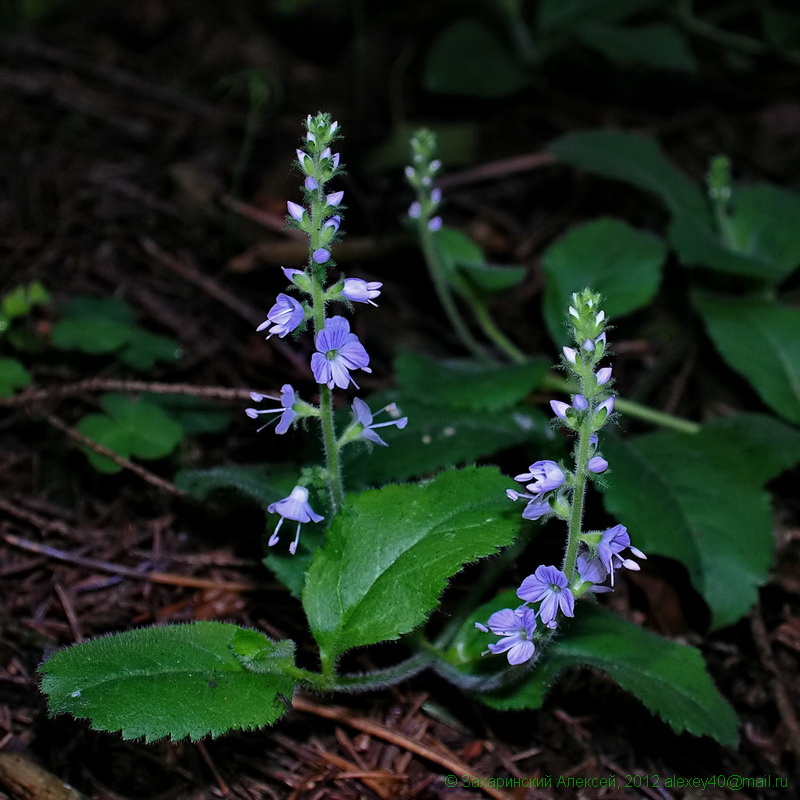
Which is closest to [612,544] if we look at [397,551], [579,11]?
[397,551]

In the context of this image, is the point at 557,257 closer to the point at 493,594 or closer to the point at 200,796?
the point at 493,594

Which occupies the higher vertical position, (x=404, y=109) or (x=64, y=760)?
(x=404, y=109)

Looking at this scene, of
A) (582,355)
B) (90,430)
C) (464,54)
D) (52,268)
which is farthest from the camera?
(464,54)

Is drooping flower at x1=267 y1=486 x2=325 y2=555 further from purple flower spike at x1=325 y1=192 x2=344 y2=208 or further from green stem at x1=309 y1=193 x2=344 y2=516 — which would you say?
purple flower spike at x1=325 y1=192 x2=344 y2=208

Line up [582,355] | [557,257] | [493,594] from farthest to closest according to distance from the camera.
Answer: [557,257] → [493,594] → [582,355]

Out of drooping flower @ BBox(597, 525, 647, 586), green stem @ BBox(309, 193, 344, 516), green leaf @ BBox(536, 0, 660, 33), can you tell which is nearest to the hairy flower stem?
green stem @ BBox(309, 193, 344, 516)

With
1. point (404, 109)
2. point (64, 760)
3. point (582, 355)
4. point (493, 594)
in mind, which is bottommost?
point (64, 760)

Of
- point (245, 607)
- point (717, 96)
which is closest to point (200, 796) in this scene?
point (245, 607)

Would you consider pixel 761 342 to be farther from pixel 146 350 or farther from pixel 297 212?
pixel 146 350

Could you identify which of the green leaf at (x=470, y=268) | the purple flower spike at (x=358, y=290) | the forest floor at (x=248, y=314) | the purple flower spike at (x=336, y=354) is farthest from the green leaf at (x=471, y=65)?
the purple flower spike at (x=336, y=354)
